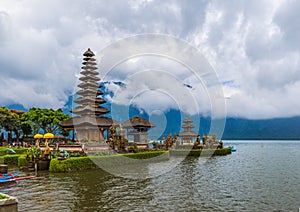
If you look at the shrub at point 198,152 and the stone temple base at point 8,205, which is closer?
the stone temple base at point 8,205

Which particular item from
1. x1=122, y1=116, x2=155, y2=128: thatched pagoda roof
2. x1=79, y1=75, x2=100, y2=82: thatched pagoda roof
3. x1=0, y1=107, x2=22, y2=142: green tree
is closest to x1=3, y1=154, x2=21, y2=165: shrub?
x1=79, y1=75, x2=100, y2=82: thatched pagoda roof

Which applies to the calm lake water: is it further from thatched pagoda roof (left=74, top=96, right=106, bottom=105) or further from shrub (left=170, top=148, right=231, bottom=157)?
shrub (left=170, top=148, right=231, bottom=157)

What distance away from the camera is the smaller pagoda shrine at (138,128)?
56500mm

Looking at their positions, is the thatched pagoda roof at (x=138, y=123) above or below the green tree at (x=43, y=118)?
below

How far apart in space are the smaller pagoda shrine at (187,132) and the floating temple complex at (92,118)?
18.0m

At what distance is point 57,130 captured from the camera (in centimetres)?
7556

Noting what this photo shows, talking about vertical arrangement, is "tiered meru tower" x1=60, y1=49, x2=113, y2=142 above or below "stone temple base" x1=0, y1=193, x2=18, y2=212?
above

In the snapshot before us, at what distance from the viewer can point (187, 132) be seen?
248 feet

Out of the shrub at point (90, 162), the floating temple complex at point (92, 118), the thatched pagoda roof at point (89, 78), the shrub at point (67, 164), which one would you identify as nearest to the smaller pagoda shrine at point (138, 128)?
the floating temple complex at point (92, 118)

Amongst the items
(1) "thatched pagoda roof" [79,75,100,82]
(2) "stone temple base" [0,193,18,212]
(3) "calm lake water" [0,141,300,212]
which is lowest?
(3) "calm lake water" [0,141,300,212]

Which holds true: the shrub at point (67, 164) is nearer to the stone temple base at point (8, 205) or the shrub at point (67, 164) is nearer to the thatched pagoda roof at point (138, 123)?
the stone temple base at point (8, 205)

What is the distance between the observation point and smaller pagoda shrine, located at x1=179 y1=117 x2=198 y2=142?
74.2m

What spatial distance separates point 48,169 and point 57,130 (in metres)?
46.4

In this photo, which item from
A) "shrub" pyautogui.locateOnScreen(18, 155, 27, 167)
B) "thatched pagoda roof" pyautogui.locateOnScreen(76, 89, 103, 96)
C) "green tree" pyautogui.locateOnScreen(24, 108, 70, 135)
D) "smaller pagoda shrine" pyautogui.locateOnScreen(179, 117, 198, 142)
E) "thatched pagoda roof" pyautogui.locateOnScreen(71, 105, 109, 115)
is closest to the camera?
"shrub" pyautogui.locateOnScreen(18, 155, 27, 167)
